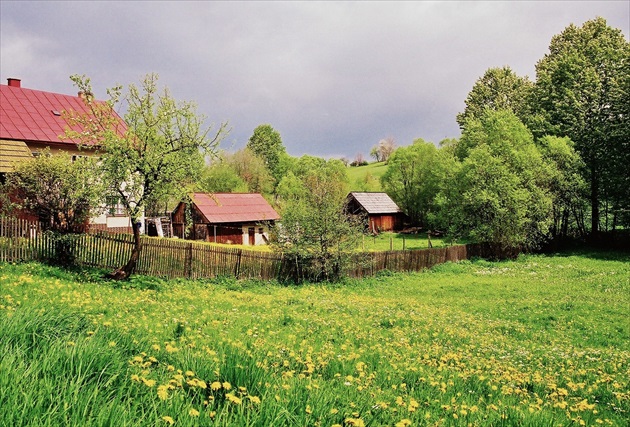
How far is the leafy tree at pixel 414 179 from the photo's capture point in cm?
5962

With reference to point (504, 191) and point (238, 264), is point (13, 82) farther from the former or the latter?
point (504, 191)

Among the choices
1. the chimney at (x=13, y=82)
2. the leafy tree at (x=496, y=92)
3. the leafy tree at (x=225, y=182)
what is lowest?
the leafy tree at (x=225, y=182)

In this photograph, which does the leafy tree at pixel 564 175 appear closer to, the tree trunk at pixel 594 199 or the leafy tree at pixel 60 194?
the tree trunk at pixel 594 199

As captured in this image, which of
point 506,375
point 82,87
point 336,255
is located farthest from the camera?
point 336,255

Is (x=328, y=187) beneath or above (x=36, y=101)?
beneath

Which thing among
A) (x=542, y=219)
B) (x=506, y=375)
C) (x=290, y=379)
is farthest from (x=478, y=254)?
(x=290, y=379)

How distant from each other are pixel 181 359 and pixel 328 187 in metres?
20.1

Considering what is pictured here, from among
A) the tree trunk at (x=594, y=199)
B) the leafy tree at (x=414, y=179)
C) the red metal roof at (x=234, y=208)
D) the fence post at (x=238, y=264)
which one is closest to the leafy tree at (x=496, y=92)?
the leafy tree at (x=414, y=179)

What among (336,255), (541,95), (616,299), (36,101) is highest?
(541,95)

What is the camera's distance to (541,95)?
44.9 meters

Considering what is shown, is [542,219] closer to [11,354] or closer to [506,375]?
[506,375]

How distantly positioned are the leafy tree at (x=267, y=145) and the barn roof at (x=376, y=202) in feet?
119

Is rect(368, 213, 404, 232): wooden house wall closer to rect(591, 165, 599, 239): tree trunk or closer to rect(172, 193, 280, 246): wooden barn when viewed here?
rect(172, 193, 280, 246): wooden barn

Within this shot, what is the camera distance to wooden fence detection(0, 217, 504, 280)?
16.2 metres
